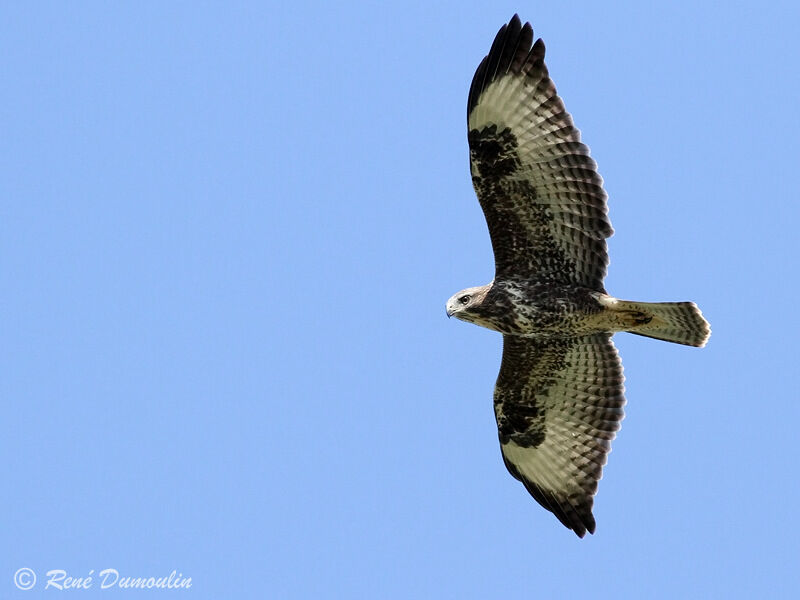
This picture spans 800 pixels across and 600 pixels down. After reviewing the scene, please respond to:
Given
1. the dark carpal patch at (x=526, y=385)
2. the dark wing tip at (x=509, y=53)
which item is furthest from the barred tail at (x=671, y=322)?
the dark wing tip at (x=509, y=53)

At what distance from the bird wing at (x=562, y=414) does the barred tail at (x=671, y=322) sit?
60 centimetres

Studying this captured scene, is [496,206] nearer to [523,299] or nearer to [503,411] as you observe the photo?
[523,299]

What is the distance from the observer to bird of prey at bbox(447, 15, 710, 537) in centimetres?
1026

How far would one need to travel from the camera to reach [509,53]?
33.6ft

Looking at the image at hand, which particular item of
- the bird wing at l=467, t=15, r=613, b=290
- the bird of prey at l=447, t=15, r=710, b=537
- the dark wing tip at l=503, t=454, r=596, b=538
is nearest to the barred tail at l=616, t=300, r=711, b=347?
the bird of prey at l=447, t=15, r=710, b=537

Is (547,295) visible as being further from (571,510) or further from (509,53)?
(571,510)

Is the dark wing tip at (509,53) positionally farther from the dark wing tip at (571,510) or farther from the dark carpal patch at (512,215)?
the dark wing tip at (571,510)

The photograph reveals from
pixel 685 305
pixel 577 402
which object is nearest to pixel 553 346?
pixel 577 402

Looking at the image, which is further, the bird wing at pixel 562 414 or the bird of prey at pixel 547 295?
the bird wing at pixel 562 414

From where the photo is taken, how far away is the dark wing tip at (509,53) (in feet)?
33.5

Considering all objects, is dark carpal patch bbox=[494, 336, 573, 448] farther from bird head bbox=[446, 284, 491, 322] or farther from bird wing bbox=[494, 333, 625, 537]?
bird head bbox=[446, 284, 491, 322]

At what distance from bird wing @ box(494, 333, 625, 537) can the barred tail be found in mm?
598

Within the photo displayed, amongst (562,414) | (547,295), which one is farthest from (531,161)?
(562,414)

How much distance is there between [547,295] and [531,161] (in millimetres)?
1078
